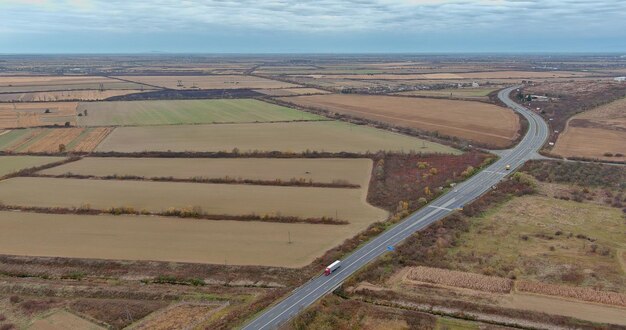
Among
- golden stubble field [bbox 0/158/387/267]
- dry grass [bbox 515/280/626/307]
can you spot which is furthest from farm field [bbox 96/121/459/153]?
dry grass [bbox 515/280/626/307]

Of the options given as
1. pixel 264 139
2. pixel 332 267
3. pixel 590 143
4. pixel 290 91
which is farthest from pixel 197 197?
pixel 290 91

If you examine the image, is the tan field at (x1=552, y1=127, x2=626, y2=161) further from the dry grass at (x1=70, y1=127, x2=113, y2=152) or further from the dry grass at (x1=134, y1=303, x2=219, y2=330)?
the dry grass at (x1=70, y1=127, x2=113, y2=152)

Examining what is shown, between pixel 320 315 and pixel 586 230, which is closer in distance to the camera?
pixel 320 315

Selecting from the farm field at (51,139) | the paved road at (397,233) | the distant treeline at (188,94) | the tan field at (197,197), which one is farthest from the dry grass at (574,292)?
the distant treeline at (188,94)

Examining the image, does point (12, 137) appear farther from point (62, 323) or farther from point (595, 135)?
point (595, 135)

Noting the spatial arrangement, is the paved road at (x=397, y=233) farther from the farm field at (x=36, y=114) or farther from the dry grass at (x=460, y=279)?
the farm field at (x=36, y=114)

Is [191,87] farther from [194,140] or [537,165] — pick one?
[537,165]

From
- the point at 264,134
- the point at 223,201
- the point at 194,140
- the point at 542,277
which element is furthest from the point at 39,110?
the point at 542,277
